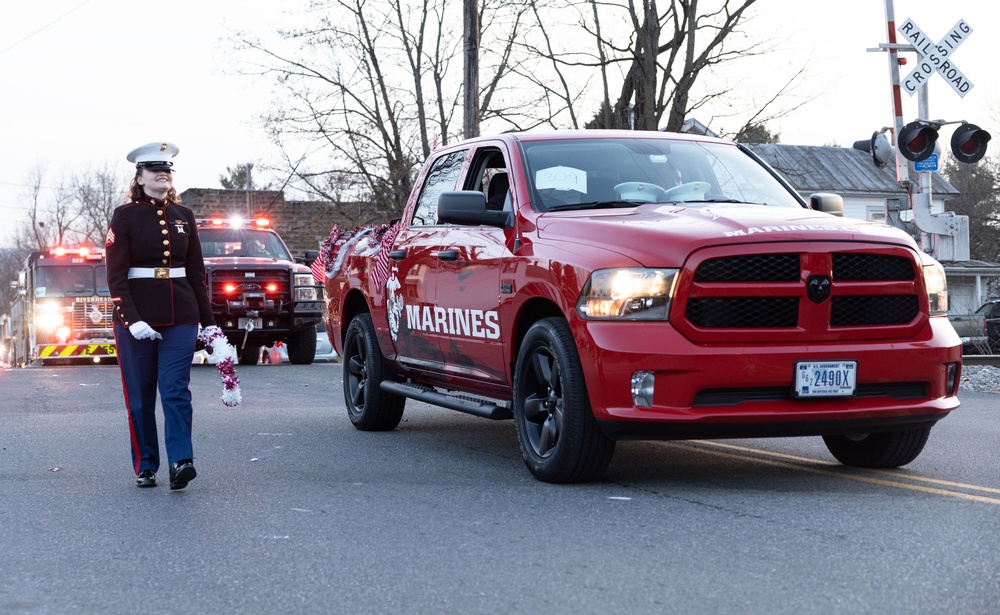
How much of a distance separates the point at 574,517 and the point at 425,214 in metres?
3.60

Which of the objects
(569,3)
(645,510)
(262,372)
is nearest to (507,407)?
(645,510)

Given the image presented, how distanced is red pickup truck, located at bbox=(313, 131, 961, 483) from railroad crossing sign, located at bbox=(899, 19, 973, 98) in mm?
9585

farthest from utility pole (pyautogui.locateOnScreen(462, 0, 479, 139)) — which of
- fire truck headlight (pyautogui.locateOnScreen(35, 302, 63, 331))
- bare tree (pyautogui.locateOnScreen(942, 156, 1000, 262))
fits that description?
bare tree (pyautogui.locateOnScreen(942, 156, 1000, 262))

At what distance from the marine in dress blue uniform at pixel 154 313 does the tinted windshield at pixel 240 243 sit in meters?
14.1

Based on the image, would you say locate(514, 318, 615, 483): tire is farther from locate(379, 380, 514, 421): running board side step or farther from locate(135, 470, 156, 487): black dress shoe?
locate(135, 470, 156, 487): black dress shoe

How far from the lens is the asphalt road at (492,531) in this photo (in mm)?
4430

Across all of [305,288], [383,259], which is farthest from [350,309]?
[305,288]

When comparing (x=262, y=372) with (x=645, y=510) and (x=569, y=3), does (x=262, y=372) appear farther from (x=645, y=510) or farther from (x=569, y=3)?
(x=645, y=510)

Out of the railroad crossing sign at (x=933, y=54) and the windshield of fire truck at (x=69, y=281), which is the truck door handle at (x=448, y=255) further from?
the windshield of fire truck at (x=69, y=281)

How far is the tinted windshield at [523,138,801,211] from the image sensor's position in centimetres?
741

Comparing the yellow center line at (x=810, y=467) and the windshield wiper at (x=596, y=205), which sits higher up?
the windshield wiper at (x=596, y=205)

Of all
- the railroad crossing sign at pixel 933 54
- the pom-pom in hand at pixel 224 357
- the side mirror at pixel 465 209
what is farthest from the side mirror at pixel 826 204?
the railroad crossing sign at pixel 933 54

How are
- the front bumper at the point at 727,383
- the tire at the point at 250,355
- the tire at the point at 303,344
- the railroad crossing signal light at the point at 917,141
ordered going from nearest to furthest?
the front bumper at the point at 727,383 → the railroad crossing signal light at the point at 917,141 → the tire at the point at 303,344 → the tire at the point at 250,355

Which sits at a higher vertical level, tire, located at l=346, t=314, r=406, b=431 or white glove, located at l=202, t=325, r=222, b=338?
white glove, located at l=202, t=325, r=222, b=338
